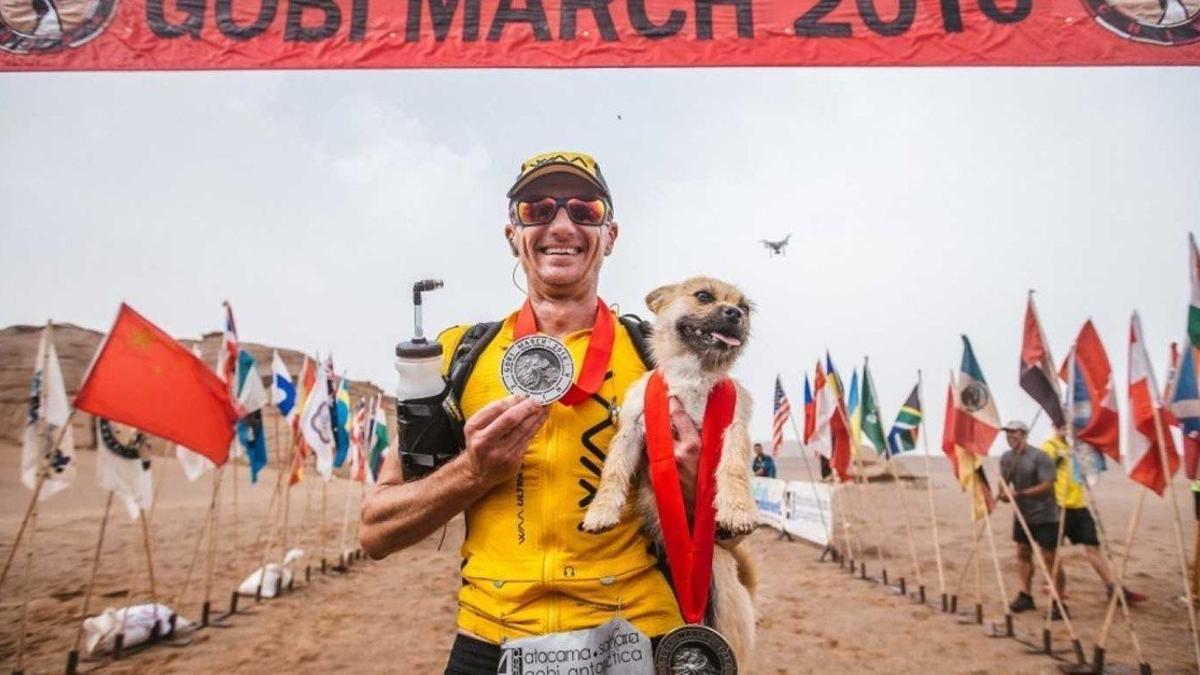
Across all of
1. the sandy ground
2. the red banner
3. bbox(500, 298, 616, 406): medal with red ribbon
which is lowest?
the sandy ground

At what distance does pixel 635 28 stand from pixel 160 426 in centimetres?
646

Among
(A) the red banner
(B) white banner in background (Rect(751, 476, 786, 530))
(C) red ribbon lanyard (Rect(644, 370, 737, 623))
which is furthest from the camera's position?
(B) white banner in background (Rect(751, 476, 786, 530))

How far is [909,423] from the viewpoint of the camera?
12.6 meters

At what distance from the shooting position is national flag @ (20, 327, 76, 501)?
281 inches

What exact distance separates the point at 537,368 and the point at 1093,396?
820cm

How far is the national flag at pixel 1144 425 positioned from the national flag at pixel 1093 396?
0.81 ft

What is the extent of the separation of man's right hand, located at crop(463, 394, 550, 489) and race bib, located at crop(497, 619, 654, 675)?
474 mm

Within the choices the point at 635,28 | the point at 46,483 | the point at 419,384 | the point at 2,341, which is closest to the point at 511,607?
the point at 419,384

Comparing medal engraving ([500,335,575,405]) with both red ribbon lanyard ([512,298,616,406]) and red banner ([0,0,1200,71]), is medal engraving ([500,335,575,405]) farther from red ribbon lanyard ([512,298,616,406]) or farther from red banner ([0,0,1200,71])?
red banner ([0,0,1200,71])

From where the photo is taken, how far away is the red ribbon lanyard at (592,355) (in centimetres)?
210

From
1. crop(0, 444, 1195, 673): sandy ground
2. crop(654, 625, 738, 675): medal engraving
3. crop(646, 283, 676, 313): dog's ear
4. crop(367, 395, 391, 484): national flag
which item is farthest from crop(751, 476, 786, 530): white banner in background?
crop(654, 625, 738, 675): medal engraving

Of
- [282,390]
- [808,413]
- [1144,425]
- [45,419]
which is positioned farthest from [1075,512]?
[282,390]

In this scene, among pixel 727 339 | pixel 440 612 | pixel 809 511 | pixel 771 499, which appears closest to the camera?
pixel 727 339

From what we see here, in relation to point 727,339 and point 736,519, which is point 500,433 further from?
point 727,339
